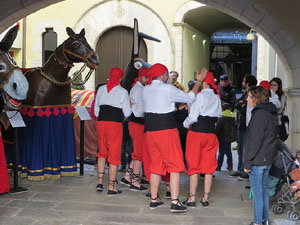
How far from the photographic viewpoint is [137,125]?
21.7 feet

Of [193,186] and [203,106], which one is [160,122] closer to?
[203,106]

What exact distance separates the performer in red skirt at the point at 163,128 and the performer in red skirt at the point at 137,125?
0.71 meters

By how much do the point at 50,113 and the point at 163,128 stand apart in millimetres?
2402

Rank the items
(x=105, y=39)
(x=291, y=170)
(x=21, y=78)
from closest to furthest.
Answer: (x=291, y=170) → (x=21, y=78) → (x=105, y=39)

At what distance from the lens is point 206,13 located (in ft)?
54.8

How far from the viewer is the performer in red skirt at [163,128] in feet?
18.2

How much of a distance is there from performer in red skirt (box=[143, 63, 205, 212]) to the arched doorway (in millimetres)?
10610

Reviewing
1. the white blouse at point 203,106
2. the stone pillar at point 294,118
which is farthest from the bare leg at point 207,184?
the stone pillar at point 294,118

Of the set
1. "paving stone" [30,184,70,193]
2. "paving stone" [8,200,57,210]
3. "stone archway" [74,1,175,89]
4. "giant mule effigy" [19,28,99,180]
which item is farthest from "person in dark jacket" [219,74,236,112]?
"stone archway" [74,1,175,89]

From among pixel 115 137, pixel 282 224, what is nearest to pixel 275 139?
pixel 282 224

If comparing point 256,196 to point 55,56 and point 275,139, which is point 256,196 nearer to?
point 275,139

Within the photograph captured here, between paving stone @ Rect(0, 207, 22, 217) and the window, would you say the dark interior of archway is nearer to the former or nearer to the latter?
the window

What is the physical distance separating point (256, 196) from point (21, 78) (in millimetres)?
3383

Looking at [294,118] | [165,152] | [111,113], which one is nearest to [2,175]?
[111,113]
